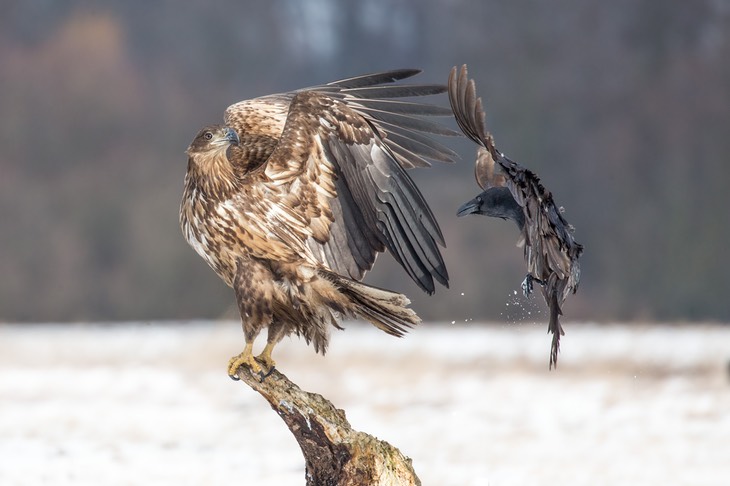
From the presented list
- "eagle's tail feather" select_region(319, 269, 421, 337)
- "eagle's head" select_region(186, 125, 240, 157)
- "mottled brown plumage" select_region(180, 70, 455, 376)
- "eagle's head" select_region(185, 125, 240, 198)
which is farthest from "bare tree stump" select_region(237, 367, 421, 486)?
"eagle's head" select_region(186, 125, 240, 157)

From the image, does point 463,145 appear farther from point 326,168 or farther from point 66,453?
point 326,168

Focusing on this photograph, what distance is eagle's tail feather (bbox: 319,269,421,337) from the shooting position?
4824mm

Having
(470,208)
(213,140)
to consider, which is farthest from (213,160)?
(470,208)

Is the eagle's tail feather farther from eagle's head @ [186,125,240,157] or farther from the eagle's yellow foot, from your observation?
eagle's head @ [186,125,240,157]

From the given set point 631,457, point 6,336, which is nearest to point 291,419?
point 631,457

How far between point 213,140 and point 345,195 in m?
0.62

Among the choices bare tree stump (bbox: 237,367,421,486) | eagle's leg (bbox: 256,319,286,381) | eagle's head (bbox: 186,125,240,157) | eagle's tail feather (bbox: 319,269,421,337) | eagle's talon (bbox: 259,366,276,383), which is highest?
eagle's head (bbox: 186,125,240,157)

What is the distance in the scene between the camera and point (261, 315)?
16.2ft

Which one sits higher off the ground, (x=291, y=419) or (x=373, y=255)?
(x=373, y=255)

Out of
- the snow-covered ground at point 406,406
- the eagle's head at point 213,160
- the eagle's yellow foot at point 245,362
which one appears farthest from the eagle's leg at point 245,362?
the snow-covered ground at point 406,406

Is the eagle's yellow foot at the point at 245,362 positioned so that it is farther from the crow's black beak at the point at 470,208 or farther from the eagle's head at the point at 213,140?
the crow's black beak at the point at 470,208

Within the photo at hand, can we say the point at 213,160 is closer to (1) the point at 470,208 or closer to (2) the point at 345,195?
(2) the point at 345,195

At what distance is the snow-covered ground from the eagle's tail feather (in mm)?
1534

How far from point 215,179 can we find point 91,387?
4.86 meters
